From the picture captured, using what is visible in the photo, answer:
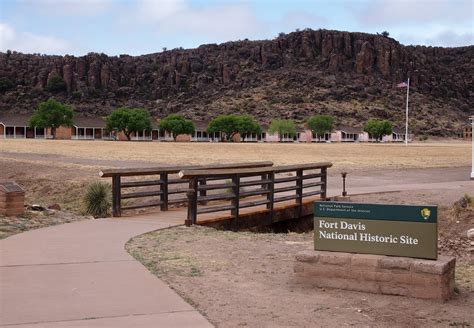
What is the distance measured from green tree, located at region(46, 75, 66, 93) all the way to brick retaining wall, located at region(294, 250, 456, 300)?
18557 cm

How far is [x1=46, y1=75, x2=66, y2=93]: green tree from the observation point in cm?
18386

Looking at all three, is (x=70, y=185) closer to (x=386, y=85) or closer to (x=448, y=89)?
(x=386, y=85)

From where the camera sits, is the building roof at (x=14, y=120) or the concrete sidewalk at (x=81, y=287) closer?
the concrete sidewalk at (x=81, y=287)

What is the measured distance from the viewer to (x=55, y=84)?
185125 mm

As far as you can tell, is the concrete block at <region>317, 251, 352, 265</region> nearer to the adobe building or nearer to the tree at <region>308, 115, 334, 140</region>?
the adobe building

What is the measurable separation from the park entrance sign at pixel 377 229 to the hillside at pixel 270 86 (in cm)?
14050

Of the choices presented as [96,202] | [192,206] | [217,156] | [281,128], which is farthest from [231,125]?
[192,206]

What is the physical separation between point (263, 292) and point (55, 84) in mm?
187644

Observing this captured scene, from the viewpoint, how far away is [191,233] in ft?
37.4

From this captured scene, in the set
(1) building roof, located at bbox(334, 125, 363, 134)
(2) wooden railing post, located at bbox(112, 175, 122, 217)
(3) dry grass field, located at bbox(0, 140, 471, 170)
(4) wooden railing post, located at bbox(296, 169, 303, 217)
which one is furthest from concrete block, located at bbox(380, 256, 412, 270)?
(1) building roof, located at bbox(334, 125, 363, 134)

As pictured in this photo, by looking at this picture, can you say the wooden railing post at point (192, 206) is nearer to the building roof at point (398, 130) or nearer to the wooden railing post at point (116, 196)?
the wooden railing post at point (116, 196)

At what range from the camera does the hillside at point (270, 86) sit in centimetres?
15838

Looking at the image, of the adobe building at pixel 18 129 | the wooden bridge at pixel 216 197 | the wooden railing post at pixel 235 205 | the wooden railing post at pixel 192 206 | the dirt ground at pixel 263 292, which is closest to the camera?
the dirt ground at pixel 263 292

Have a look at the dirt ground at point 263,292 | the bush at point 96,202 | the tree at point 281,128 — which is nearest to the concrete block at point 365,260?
the dirt ground at point 263,292
